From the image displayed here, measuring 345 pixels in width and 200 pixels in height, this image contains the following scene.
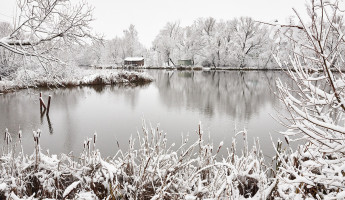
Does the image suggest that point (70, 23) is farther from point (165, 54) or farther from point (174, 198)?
point (165, 54)

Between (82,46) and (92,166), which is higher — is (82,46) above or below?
above

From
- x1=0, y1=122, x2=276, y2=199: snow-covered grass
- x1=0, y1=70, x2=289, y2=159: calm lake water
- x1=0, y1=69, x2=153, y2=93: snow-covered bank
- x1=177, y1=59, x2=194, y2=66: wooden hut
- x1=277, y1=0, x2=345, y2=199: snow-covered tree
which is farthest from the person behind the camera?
x1=177, y1=59, x2=194, y2=66: wooden hut

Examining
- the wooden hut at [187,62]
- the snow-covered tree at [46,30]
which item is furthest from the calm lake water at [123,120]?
the wooden hut at [187,62]

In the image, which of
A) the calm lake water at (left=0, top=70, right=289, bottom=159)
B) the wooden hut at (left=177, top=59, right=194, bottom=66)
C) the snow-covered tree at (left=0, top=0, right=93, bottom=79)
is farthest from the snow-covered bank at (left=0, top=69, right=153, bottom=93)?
the wooden hut at (left=177, top=59, right=194, bottom=66)

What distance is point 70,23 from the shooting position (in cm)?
629

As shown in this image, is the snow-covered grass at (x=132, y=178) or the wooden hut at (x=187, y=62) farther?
the wooden hut at (x=187, y=62)

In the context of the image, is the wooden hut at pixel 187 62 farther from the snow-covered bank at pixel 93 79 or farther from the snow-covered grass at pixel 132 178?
the snow-covered grass at pixel 132 178

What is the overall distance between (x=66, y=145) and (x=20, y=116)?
17.3 feet

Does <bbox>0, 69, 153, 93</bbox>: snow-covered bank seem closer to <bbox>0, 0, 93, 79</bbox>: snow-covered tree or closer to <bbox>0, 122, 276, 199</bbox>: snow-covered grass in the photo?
<bbox>0, 0, 93, 79</bbox>: snow-covered tree

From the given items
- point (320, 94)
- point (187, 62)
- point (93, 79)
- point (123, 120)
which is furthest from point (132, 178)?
point (187, 62)

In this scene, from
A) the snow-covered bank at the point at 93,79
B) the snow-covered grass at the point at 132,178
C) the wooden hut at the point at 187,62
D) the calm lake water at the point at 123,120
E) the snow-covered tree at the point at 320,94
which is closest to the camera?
the snow-covered tree at the point at 320,94

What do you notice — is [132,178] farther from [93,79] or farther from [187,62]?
[187,62]

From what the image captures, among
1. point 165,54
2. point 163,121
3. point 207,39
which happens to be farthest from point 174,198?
point 165,54

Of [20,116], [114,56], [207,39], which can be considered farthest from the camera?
[114,56]
